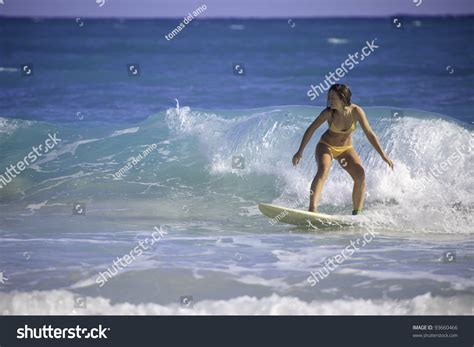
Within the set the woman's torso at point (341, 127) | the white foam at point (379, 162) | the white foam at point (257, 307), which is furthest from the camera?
the white foam at point (379, 162)

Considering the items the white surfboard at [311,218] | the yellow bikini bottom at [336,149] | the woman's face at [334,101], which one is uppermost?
the woman's face at [334,101]

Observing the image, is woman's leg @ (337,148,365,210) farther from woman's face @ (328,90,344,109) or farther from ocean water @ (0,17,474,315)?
woman's face @ (328,90,344,109)

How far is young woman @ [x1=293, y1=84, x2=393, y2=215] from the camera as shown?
6.31 metres

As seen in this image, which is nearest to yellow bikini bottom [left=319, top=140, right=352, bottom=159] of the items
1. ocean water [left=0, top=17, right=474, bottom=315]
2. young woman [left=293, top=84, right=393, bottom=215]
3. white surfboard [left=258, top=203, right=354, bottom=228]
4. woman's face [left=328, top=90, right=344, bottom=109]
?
young woman [left=293, top=84, right=393, bottom=215]

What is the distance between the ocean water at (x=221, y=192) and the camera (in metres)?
5.28

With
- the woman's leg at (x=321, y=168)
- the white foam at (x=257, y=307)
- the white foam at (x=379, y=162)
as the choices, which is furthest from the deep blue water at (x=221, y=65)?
the white foam at (x=257, y=307)

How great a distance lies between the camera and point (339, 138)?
6.49m

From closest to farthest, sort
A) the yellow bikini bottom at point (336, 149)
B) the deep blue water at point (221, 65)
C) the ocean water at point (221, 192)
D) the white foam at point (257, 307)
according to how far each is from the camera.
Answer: the white foam at point (257, 307), the ocean water at point (221, 192), the yellow bikini bottom at point (336, 149), the deep blue water at point (221, 65)

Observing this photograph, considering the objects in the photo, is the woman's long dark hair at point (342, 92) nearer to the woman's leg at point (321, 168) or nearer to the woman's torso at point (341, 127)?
the woman's torso at point (341, 127)

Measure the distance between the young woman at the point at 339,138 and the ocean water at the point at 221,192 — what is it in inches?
13.5

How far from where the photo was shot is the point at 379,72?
15680mm
